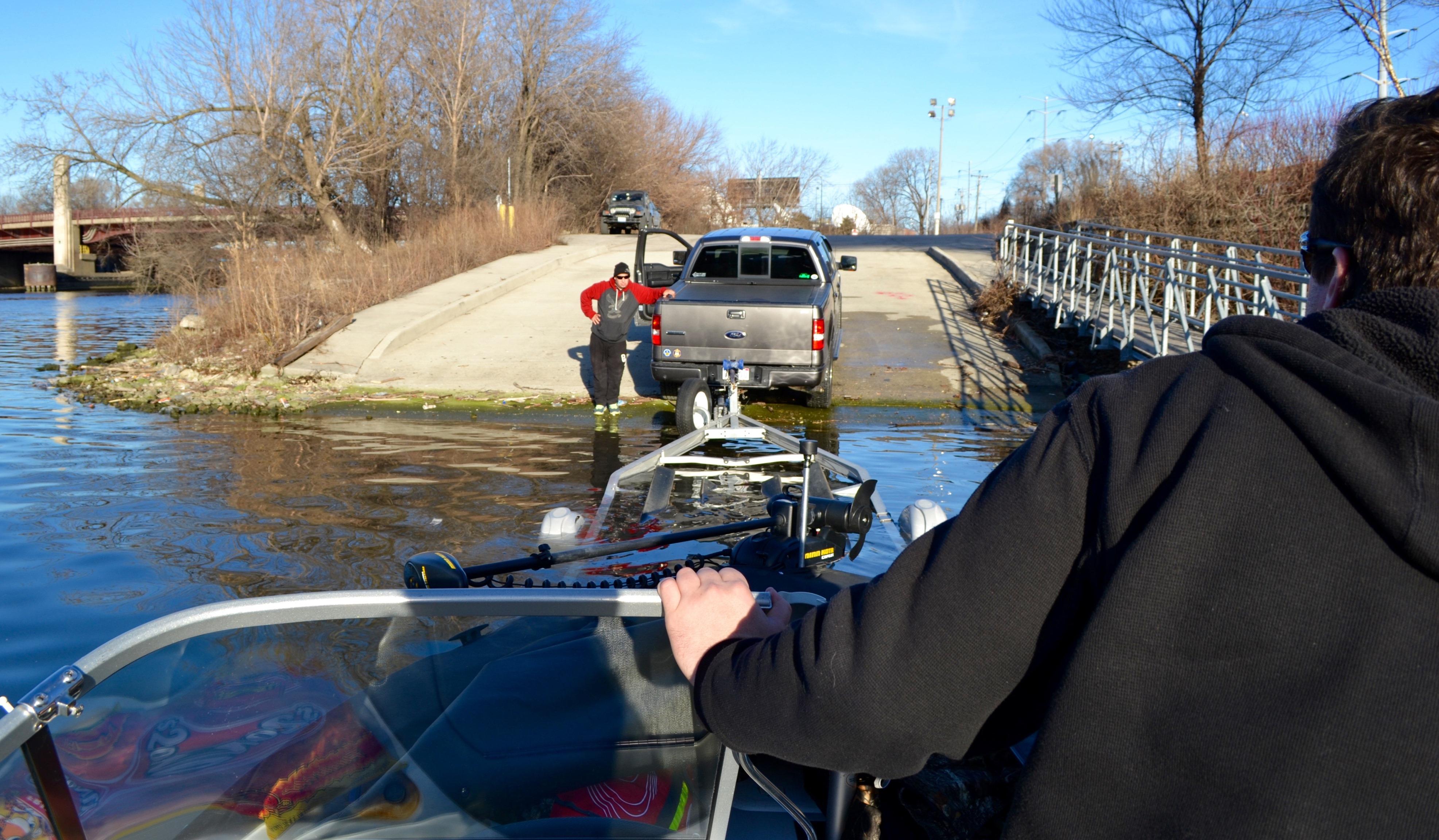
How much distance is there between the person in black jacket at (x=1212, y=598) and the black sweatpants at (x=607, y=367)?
1112cm

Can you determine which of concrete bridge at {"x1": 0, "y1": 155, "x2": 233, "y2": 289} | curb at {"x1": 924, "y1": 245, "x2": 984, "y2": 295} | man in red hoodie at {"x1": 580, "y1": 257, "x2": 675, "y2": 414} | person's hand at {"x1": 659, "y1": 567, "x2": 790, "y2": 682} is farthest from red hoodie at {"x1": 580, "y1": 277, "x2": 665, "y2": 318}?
concrete bridge at {"x1": 0, "y1": 155, "x2": 233, "y2": 289}

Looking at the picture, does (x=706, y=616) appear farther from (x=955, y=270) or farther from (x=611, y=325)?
(x=955, y=270)

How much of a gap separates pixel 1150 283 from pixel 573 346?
10170mm

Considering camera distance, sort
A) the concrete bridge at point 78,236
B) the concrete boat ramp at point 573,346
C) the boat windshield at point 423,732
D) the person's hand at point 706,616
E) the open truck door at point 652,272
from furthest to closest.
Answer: the concrete bridge at point 78,236
the concrete boat ramp at point 573,346
the open truck door at point 652,272
the boat windshield at point 423,732
the person's hand at point 706,616

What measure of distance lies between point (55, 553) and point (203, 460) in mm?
3147

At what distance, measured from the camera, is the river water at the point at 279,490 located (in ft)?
20.0

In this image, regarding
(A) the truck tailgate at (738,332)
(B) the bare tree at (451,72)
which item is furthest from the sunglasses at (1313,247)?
(B) the bare tree at (451,72)

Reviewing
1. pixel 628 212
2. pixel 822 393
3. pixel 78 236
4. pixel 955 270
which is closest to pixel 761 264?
pixel 822 393

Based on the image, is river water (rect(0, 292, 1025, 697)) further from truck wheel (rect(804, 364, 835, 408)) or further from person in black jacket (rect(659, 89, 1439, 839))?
person in black jacket (rect(659, 89, 1439, 839))

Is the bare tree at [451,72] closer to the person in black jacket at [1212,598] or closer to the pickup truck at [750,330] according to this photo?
the pickup truck at [750,330]

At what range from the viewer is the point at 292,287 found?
53.9ft

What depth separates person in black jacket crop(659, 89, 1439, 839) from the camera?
39.0 inches

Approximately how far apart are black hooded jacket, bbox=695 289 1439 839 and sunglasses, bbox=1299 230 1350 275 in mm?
155

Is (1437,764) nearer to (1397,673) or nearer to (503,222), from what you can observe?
(1397,673)
